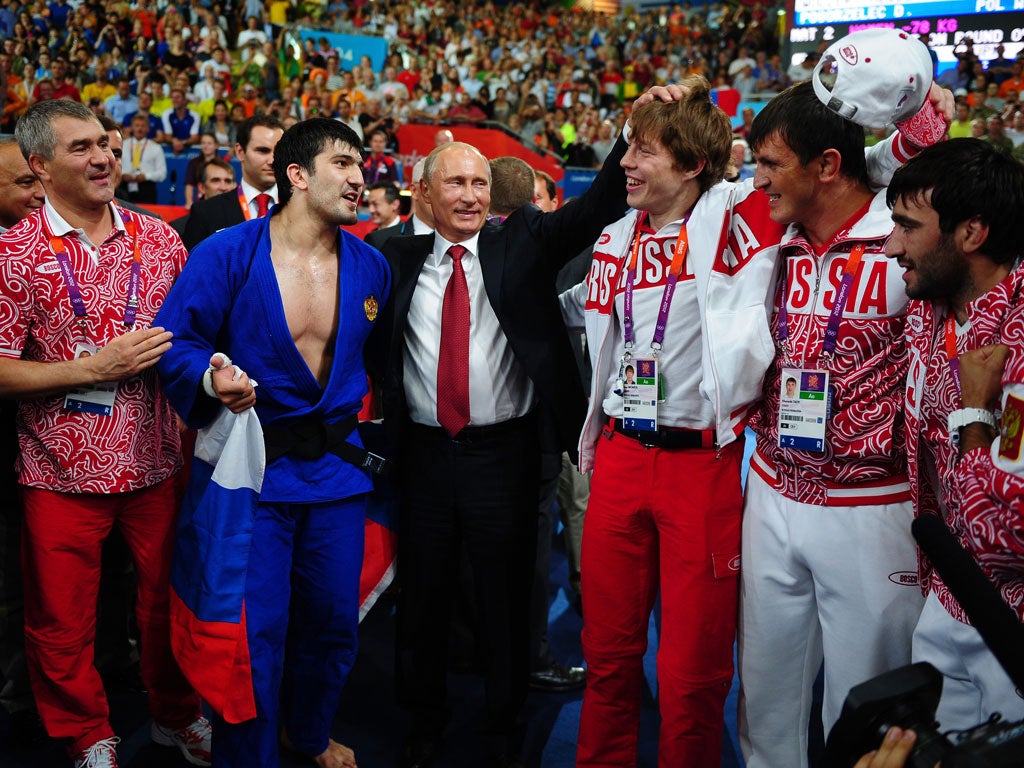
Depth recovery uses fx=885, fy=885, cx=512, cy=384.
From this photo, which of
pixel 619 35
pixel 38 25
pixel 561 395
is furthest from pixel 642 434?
pixel 619 35

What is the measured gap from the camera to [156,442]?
2957 mm

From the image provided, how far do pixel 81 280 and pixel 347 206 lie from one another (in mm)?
872

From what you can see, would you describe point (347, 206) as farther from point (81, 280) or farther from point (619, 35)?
point (619, 35)

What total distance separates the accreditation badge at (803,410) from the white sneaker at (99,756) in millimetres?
2384

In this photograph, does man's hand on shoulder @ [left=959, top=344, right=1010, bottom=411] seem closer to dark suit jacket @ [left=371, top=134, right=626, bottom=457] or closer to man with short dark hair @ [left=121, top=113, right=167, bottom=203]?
dark suit jacket @ [left=371, top=134, right=626, bottom=457]

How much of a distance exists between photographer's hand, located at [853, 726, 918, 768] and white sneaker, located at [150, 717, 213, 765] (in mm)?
2524

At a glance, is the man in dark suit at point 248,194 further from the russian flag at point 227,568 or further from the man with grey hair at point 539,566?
the russian flag at point 227,568

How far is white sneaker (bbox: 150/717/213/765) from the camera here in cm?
310

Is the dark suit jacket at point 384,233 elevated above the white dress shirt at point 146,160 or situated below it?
below

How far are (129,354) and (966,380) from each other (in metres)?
2.28

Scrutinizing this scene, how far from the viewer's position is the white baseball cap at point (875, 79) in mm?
2111

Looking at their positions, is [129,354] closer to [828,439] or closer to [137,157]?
[828,439]

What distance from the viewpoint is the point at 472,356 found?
9.71 ft

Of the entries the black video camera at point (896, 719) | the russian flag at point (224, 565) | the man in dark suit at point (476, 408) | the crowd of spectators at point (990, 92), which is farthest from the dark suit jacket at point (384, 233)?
the crowd of spectators at point (990, 92)
